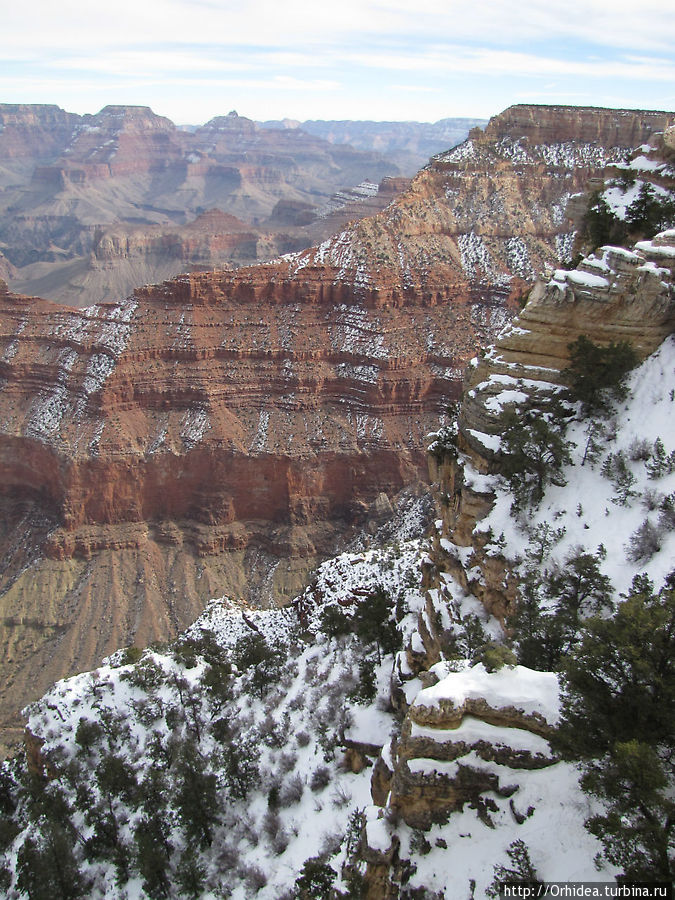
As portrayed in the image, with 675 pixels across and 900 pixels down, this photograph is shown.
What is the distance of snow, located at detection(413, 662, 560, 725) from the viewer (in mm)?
15062

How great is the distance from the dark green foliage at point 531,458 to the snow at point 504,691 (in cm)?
756

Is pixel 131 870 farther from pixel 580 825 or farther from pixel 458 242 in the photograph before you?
pixel 458 242

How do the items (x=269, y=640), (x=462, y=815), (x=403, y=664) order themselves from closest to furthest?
(x=462, y=815), (x=403, y=664), (x=269, y=640)

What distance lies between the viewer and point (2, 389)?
56.9 m

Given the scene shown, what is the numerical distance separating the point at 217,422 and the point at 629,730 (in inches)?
1756

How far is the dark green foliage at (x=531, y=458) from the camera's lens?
22.3 metres

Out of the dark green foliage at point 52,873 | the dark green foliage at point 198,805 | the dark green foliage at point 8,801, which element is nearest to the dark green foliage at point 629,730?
the dark green foliage at point 198,805

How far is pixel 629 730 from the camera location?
43.5 ft

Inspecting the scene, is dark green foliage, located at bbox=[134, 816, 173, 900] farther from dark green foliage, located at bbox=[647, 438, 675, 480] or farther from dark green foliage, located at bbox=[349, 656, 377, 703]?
dark green foliage, located at bbox=[647, 438, 675, 480]

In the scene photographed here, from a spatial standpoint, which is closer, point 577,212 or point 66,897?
point 66,897

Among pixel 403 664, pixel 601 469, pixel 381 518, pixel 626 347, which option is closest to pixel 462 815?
pixel 403 664

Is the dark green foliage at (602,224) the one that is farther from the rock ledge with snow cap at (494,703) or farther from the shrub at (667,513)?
the rock ledge with snow cap at (494,703)

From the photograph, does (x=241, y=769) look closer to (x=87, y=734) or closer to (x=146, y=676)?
(x=87, y=734)

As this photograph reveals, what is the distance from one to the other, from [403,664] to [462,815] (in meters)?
9.43
